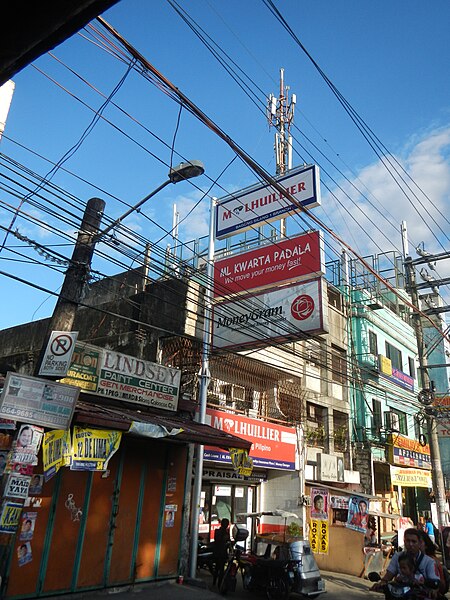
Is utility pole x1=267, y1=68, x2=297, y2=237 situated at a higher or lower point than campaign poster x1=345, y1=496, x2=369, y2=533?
higher

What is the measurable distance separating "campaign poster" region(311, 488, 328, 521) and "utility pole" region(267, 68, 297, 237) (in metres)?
11.8

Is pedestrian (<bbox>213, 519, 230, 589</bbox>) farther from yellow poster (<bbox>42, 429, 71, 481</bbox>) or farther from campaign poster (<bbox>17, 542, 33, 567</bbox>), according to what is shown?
yellow poster (<bbox>42, 429, 71, 481</bbox>)

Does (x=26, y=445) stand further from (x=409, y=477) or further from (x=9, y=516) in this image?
(x=409, y=477)

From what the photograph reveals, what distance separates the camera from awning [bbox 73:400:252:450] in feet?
29.7

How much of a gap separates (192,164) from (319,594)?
10.3 m

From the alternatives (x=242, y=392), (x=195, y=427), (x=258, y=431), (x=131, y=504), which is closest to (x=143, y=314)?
(x=242, y=392)

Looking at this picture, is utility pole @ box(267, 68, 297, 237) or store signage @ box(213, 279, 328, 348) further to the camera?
utility pole @ box(267, 68, 297, 237)

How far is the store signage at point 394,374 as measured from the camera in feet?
85.8

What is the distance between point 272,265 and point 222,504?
8.71m

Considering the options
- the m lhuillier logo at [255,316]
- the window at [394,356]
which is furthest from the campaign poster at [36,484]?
the window at [394,356]

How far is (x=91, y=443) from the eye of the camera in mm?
9133

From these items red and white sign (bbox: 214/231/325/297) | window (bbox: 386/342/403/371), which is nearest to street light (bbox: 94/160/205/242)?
red and white sign (bbox: 214/231/325/297)

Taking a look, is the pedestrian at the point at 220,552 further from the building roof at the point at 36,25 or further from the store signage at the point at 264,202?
the building roof at the point at 36,25

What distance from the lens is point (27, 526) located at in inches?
360
